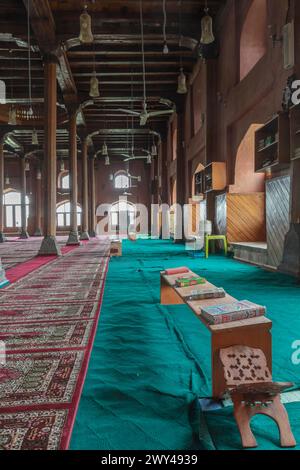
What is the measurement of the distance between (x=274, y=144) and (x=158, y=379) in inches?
191

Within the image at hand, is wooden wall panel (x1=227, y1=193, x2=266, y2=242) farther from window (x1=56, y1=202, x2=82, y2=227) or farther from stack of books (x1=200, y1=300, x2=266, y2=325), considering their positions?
window (x1=56, y1=202, x2=82, y2=227)

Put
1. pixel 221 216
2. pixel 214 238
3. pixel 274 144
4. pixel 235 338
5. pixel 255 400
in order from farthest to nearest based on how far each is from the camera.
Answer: pixel 221 216, pixel 214 238, pixel 274 144, pixel 235 338, pixel 255 400

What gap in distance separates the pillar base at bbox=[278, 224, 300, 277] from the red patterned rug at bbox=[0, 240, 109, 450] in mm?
2576

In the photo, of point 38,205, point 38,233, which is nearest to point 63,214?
point 38,205

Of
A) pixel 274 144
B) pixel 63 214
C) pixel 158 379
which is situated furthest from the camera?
pixel 63 214

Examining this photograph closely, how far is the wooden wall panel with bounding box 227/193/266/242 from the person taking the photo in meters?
8.40

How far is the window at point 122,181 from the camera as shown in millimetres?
24625

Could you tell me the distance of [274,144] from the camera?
5949mm

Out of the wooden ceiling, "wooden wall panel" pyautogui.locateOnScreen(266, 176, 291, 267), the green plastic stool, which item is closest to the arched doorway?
the wooden ceiling

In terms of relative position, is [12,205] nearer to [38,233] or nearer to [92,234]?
[38,233]

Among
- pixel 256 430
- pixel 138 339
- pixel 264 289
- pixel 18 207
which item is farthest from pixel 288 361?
pixel 18 207

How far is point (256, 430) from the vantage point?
1.53m

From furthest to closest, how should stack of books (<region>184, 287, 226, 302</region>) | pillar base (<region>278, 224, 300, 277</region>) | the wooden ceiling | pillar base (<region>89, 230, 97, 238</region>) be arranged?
pillar base (<region>89, 230, 97, 238</region>), the wooden ceiling, pillar base (<region>278, 224, 300, 277</region>), stack of books (<region>184, 287, 226, 302</region>)

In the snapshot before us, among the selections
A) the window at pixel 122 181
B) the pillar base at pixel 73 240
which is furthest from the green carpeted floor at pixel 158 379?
the window at pixel 122 181
